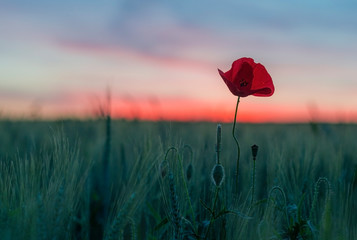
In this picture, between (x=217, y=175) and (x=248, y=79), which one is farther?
(x=248, y=79)

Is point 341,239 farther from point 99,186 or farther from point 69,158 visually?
point 99,186

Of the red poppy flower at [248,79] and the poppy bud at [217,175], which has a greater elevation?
the red poppy flower at [248,79]

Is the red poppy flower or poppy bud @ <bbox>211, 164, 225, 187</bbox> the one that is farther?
Answer: the red poppy flower

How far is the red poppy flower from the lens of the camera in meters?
1.23

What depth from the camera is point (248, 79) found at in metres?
1.27

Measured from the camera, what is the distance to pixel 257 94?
4.21 ft

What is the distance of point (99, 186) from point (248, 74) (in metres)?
1.39

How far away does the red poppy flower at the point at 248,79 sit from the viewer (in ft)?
4.03

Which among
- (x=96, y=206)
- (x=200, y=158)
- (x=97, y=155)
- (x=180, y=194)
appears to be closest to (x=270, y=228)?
(x=180, y=194)

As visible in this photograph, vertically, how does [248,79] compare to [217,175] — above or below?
above

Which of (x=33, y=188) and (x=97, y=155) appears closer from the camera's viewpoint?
(x=33, y=188)

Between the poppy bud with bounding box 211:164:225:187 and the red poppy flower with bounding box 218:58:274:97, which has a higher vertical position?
the red poppy flower with bounding box 218:58:274:97

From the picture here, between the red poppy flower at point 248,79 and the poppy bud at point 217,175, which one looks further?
the red poppy flower at point 248,79

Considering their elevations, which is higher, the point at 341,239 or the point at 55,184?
the point at 55,184
